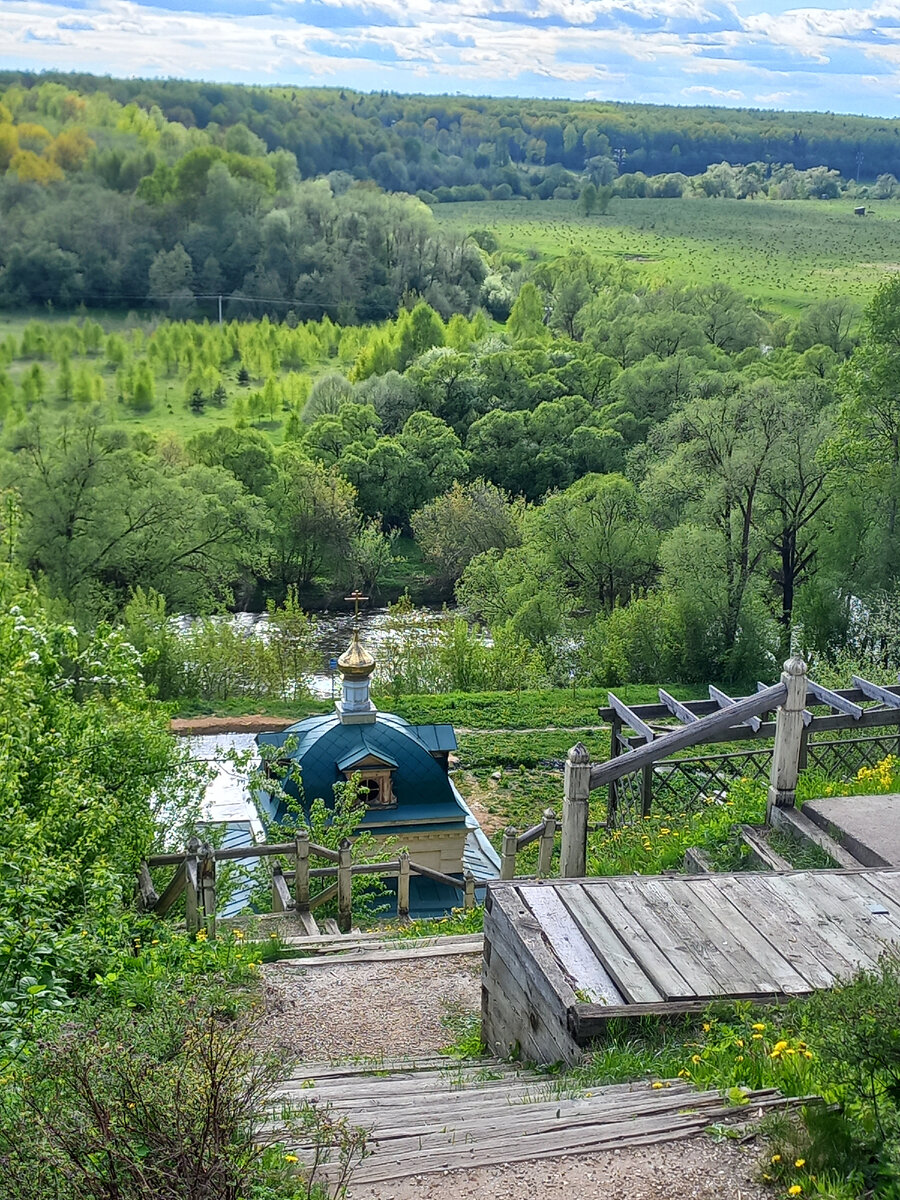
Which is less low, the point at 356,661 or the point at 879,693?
the point at 879,693

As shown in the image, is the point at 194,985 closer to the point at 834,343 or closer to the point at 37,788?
the point at 37,788

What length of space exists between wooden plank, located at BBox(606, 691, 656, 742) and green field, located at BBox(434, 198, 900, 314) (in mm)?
68800

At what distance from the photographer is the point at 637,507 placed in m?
38.4

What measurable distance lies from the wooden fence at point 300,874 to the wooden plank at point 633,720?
1306 mm

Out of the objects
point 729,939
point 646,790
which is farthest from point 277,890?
point 729,939

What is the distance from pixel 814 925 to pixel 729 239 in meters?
117

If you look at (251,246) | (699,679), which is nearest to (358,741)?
(699,679)

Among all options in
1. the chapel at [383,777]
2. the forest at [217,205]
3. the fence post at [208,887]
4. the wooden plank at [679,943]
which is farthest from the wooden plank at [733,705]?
the forest at [217,205]

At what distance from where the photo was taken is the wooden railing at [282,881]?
9.97 metres

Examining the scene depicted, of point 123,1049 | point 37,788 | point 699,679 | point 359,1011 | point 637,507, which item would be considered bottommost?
point 699,679

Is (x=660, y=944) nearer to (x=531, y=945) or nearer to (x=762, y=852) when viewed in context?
(x=531, y=945)

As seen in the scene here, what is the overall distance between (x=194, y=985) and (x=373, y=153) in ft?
423

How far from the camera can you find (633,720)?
10.4 metres

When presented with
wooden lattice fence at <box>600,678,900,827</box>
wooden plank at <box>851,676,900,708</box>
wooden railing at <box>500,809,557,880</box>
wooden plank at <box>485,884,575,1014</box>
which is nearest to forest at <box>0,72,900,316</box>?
wooden railing at <box>500,809,557,880</box>
